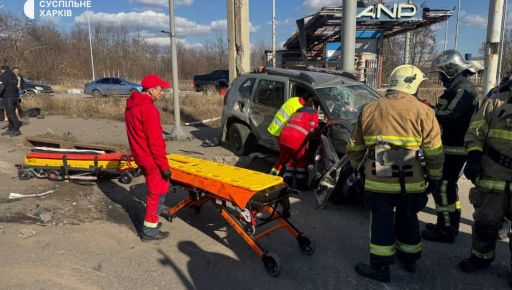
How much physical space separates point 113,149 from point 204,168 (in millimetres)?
3294

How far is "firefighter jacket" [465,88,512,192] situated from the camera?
3311 mm

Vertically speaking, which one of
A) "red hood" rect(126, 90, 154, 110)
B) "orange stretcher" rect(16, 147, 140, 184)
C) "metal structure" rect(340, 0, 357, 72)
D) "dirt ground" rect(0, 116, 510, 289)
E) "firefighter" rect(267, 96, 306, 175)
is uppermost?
"metal structure" rect(340, 0, 357, 72)

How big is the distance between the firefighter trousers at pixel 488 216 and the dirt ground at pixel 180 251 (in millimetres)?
258

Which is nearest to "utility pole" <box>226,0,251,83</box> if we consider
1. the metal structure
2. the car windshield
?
the metal structure

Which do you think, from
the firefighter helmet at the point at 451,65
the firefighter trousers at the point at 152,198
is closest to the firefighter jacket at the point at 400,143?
the firefighter helmet at the point at 451,65

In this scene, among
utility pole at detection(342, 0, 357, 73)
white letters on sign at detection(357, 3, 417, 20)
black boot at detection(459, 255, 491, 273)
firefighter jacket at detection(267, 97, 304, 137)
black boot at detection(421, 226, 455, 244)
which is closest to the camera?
black boot at detection(459, 255, 491, 273)

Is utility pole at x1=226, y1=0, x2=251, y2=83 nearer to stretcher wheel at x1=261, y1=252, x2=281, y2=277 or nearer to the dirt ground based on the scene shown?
the dirt ground

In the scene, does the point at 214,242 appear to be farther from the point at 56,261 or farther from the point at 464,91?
the point at 464,91

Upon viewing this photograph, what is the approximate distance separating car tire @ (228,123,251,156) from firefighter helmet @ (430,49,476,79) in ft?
12.7

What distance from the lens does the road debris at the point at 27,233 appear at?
4297 millimetres

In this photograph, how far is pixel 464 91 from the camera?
13.3 ft

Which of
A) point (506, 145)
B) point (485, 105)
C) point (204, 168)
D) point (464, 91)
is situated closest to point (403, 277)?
point (506, 145)

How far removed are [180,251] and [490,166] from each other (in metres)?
3.09

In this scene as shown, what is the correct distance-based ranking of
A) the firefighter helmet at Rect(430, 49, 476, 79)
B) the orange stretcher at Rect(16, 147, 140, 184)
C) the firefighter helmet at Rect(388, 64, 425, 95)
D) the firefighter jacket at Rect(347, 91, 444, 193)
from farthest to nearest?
the orange stretcher at Rect(16, 147, 140, 184) → the firefighter helmet at Rect(430, 49, 476, 79) → the firefighter helmet at Rect(388, 64, 425, 95) → the firefighter jacket at Rect(347, 91, 444, 193)
